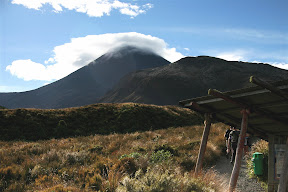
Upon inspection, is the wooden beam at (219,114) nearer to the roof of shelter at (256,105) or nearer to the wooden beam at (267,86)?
the roof of shelter at (256,105)

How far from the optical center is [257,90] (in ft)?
16.8

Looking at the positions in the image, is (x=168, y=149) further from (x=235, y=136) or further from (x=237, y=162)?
(x=237, y=162)

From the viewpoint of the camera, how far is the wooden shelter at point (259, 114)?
5234 mm

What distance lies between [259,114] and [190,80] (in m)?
123

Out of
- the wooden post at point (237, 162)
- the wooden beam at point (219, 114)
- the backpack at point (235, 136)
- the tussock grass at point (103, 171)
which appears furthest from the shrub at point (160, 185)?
the backpack at point (235, 136)

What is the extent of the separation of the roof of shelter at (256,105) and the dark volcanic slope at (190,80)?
104432 millimetres

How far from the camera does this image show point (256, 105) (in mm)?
6074

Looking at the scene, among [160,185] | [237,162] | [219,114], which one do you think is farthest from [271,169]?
[160,185]

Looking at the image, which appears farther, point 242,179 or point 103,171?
point 242,179

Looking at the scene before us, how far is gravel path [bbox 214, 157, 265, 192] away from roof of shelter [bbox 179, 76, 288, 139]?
2204mm

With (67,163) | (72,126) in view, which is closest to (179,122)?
(72,126)

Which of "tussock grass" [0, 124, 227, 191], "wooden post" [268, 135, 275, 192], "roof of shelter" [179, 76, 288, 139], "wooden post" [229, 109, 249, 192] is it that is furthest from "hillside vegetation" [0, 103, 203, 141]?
"wooden post" [229, 109, 249, 192]

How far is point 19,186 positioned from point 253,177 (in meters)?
9.25

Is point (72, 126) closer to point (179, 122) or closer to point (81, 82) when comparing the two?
point (179, 122)
